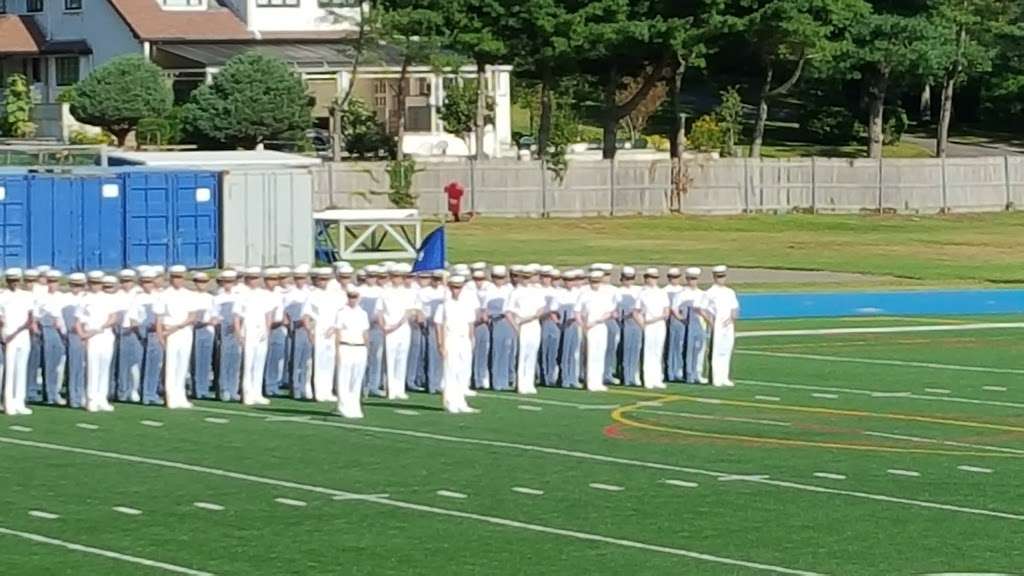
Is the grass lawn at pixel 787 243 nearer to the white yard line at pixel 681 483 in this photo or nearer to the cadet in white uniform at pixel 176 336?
the cadet in white uniform at pixel 176 336

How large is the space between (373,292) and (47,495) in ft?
23.0

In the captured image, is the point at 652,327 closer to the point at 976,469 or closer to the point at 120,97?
the point at 976,469

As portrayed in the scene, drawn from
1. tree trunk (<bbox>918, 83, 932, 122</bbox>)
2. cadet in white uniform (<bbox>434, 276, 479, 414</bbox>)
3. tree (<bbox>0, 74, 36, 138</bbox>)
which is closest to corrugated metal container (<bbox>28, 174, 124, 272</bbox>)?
cadet in white uniform (<bbox>434, 276, 479, 414</bbox>)

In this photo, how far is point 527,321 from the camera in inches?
930

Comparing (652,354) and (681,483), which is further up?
(652,354)

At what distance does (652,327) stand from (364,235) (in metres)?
18.8

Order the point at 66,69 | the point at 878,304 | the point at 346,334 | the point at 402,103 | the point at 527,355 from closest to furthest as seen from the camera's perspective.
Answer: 1. the point at 346,334
2. the point at 527,355
3. the point at 878,304
4. the point at 402,103
5. the point at 66,69

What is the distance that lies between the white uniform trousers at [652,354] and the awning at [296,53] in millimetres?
38903

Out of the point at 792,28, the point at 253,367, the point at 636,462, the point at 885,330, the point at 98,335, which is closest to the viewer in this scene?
the point at 636,462

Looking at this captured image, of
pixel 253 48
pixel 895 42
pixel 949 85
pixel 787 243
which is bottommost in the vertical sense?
pixel 787 243

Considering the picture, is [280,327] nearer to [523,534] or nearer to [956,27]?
[523,534]

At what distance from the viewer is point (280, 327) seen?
22922mm

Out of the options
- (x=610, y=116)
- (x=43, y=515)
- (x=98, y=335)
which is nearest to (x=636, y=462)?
(x=43, y=515)

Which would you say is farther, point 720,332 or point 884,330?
point 884,330
